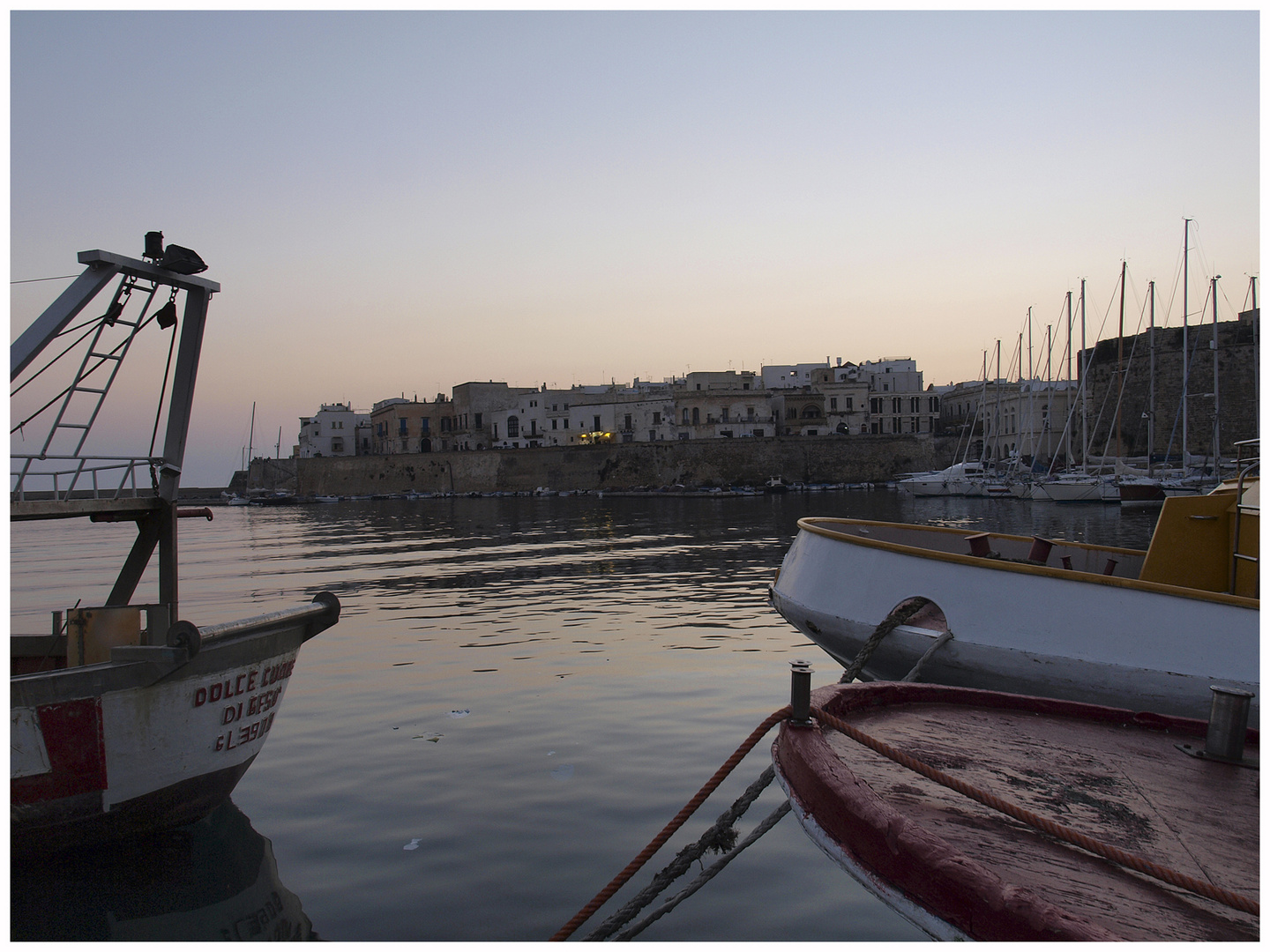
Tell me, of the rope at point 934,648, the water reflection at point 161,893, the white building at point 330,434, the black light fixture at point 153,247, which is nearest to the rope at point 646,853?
the water reflection at point 161,893

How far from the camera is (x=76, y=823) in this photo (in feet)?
16.5

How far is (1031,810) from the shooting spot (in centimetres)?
357

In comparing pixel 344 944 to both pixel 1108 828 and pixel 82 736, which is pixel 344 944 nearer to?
pixel 82 736

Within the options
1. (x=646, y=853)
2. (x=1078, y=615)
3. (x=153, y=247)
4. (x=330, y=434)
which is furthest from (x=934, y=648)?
(x=330, y=434)

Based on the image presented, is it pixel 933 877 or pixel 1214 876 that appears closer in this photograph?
pixel 933 877

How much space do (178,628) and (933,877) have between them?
14.4 ft

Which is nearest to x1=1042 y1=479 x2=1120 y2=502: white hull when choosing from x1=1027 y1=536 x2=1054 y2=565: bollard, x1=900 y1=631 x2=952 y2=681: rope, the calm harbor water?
the calm harbor water

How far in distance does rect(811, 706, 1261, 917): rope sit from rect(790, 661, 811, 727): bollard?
1.29ft

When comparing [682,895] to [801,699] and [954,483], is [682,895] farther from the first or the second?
[954,483]

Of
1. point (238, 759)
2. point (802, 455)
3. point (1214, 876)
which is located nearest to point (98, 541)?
point (238, 759)

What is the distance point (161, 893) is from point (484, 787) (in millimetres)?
2130

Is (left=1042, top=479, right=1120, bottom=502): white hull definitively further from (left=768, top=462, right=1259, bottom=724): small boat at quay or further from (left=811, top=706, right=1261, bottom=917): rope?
(left=811, top=706, right=1261, bottom=917): rope

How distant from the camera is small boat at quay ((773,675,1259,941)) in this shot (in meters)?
2.75

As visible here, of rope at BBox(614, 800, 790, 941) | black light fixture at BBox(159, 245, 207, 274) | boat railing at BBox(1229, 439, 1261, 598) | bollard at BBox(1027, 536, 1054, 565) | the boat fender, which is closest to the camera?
rope at BBox(614, 800, 790, 941)
